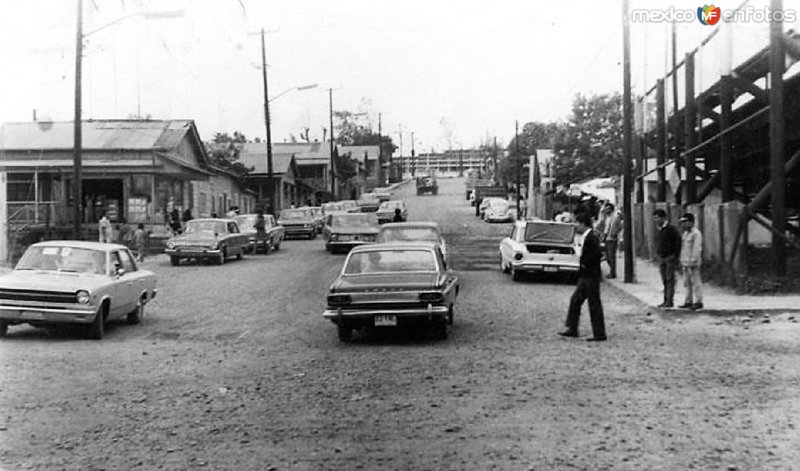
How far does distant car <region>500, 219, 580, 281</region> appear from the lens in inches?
851

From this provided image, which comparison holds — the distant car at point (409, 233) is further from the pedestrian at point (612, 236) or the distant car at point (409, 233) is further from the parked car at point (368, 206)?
the parked car at point (368, 206)

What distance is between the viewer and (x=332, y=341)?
12.9 meters

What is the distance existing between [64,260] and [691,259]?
992 cm

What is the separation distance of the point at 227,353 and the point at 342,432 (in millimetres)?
4788

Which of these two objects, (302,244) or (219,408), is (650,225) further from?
(219,408)

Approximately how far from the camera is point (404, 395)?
904 centimetres

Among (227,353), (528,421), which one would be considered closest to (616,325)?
(227,353)

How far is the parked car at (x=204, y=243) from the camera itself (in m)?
27.9

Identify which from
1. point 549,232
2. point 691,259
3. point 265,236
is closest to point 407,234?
point 549,232

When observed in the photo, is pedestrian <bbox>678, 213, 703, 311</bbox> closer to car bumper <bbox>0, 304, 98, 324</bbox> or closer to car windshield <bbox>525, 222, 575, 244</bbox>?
car windshield <bbox>525, 222, 575, 244</bbox>

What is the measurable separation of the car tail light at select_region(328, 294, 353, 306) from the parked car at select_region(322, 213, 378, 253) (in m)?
18.4

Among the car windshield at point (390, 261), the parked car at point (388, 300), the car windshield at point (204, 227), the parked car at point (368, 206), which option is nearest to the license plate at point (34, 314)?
the parked car at point (388, 300)

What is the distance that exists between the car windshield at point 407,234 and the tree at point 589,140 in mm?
43454

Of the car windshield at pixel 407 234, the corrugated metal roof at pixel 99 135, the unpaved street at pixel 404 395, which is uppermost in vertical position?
the corrugated metal roof at pixel 99 135
